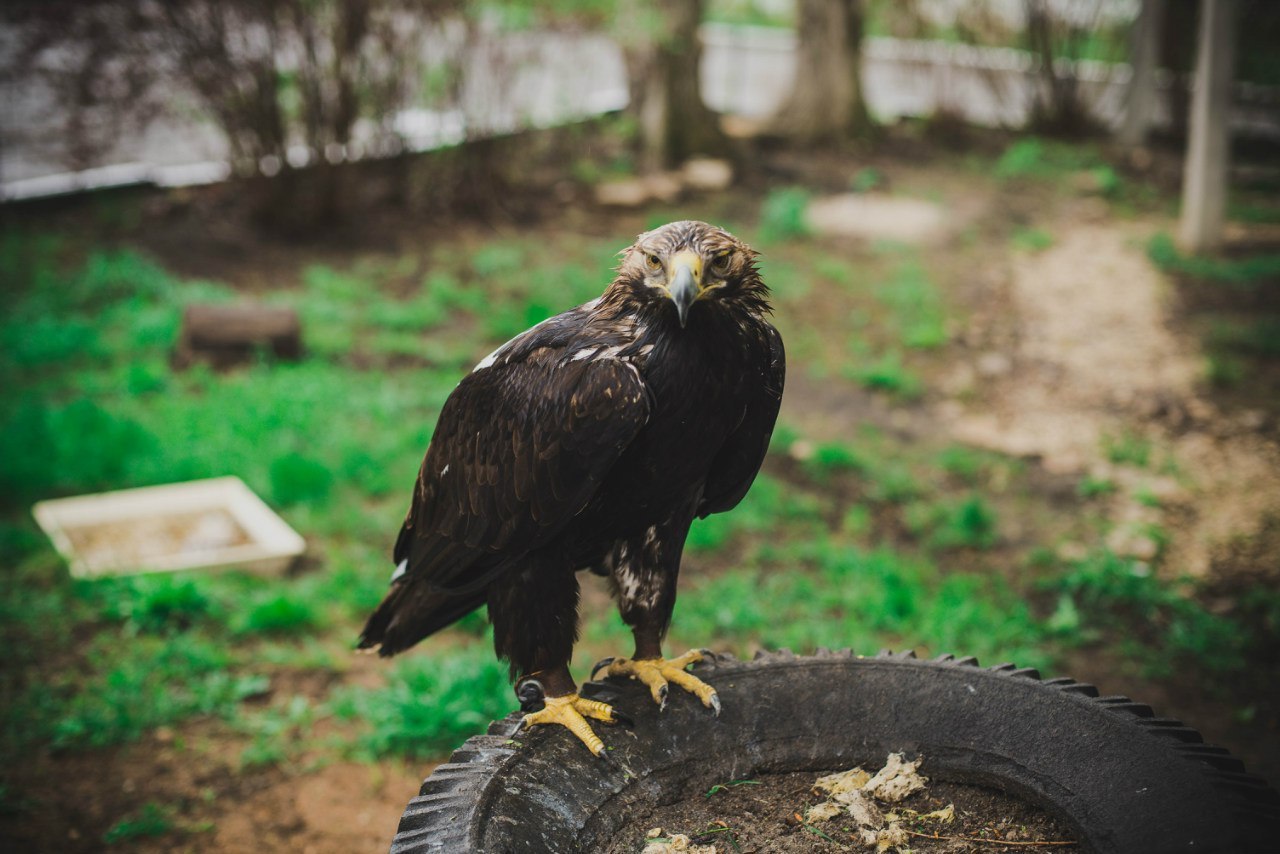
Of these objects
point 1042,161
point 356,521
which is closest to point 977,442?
point 356,521

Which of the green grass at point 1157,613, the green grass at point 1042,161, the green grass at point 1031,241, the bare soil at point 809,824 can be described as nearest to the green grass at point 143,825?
the bare soil at point 809,824

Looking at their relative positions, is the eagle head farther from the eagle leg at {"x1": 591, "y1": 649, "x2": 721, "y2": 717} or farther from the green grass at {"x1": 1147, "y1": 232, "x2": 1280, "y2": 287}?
the green grass at {"x1": 1147, "y1": 232, "x2": 1280, "y2": 287}

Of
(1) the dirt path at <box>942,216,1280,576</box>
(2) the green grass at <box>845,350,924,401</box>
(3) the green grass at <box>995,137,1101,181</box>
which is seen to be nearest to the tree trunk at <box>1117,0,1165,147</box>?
(3) the green grass at <box>995,137,1101,181</box>

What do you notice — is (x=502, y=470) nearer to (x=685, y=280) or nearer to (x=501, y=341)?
(x=685, y=280)

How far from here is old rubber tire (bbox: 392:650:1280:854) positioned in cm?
194

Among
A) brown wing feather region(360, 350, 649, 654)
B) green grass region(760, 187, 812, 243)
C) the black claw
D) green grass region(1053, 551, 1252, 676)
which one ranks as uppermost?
Answer: brown wing feather region(360, 350, 649, 654)

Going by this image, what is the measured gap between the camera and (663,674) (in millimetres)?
2619

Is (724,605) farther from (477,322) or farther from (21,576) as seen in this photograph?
(477,322)

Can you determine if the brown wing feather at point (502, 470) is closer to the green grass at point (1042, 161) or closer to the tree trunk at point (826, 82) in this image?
the green grass at point (1042, 161)

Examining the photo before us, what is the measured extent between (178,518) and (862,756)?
3812mm

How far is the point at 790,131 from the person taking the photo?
40.8ft

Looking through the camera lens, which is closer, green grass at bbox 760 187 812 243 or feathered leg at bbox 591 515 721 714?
feathered leg at bbox 591 515 721 714

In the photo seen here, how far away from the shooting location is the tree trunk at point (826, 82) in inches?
479

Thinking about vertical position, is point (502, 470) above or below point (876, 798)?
above
